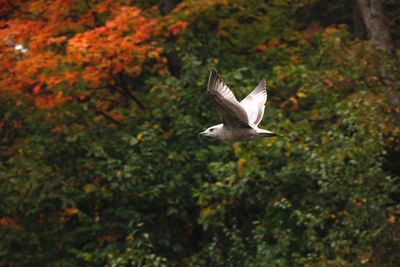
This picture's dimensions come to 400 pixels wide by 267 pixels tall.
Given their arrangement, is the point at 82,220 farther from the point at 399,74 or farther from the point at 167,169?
the point at 399,74

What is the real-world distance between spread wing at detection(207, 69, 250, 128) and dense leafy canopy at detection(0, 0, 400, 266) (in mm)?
3491

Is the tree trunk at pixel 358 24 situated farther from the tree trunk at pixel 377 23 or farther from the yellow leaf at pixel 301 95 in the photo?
the yellow leaf at pixel 301 95

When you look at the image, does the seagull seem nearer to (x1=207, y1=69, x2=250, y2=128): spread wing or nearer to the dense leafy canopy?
(x1=207, y1=69, x2=250, y2=128): spread wing

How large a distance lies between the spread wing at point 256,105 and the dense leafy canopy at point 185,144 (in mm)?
2440

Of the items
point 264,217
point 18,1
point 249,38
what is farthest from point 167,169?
point 18,1

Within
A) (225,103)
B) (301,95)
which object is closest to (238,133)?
(225,103)

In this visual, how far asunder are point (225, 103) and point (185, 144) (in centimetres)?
562

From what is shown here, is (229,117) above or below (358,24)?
above

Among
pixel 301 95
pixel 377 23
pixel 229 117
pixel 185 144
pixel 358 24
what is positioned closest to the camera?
pixel 229 117

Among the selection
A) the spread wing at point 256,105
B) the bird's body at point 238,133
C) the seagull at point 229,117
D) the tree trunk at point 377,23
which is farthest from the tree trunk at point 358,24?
the bird's body at point 238,133

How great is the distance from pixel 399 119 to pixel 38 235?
487 cm

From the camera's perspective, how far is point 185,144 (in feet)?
37.8

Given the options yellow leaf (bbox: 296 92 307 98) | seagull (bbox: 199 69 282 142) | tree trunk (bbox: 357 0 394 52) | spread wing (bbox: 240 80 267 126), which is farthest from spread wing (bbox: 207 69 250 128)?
tree trunk (bbox: 357 0 394 52)

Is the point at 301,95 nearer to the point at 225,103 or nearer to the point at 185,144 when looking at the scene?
the point at 185,144
